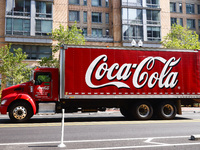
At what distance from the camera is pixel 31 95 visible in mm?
13172

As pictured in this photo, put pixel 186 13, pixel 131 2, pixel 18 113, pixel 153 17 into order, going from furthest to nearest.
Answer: pixel 186 13 → pixel 153 17 → pixel 131 2 → pixel 18 113

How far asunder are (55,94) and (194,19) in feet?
155

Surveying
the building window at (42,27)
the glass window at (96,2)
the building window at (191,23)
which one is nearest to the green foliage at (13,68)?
the building window at (42,27)

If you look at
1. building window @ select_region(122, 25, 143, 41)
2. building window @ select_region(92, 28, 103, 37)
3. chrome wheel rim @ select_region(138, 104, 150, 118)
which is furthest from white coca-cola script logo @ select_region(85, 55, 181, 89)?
building window @ select_region(92, 28, 103, 37)

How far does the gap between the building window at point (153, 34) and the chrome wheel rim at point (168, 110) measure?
27891 mm

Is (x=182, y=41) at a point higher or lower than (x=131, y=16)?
lower

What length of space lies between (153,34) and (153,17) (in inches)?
131

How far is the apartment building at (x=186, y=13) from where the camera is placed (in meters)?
50.5

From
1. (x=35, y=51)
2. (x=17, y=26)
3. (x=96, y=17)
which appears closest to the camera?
(x=17, y=26)

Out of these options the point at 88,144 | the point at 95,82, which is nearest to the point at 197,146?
the point at 88,144

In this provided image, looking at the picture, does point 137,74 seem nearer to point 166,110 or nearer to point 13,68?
point 166,110

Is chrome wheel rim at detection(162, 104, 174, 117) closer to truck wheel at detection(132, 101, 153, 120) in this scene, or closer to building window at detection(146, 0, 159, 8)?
truck wheel at detection(132, 101, 153, 120)

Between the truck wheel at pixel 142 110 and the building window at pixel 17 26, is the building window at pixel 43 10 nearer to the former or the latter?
the building window at pixel 17 26

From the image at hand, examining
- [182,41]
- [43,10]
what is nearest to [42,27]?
[43,10]
